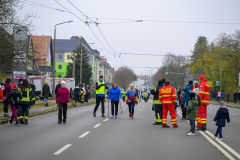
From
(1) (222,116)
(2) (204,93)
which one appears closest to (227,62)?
(2) (204,93)

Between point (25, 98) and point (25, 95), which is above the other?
point (25, 95)

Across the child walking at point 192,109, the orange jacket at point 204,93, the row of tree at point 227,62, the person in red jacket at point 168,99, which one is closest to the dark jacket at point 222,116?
the child walking at point 192,109

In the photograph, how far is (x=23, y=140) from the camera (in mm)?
9055

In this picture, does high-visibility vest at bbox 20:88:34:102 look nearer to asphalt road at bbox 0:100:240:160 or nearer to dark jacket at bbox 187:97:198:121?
asphalt road at bbox 0:100:240:160

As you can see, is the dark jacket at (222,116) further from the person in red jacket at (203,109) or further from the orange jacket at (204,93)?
the orange jacket at (204,93)

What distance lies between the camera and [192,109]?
10359mm

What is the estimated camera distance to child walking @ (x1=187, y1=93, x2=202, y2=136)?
10227 millimetres

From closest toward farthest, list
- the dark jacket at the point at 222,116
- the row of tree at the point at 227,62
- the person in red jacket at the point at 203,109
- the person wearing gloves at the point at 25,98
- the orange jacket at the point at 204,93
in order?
the dark jacket at the point at 222,116, the person in red jacket at the point at 203,109, the orange jacket at the point at 204,93, the person wearing gloves at the point at 25,98, the row of tree at the point at 227,62

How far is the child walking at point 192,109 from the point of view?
10.2 meters

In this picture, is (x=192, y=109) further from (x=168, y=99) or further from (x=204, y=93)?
(x=168, y=99)

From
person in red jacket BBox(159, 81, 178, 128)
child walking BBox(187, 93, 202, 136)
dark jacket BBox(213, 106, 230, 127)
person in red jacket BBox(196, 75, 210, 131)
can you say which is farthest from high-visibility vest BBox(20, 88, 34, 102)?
dark jacket BBox(213, 106, 230, 127)

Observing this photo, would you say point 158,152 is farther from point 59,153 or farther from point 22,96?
point 22,96

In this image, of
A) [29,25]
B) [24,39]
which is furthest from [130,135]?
[24,39]

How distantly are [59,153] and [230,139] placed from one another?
500cm
